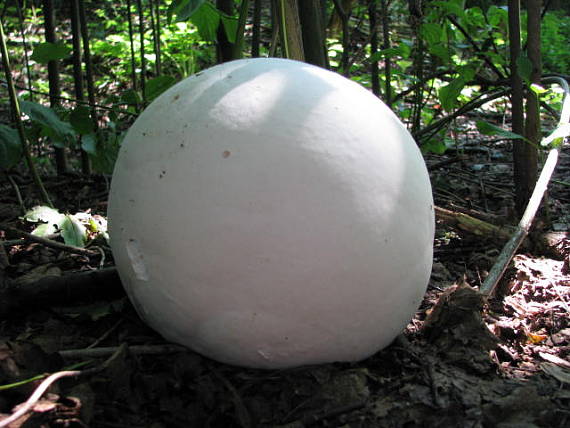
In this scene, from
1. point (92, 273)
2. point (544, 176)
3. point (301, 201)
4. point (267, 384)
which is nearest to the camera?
point (301, 201)

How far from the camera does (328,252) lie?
1482 millimetres

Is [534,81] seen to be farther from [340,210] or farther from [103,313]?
[103,313]

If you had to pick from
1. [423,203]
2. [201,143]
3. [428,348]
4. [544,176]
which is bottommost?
[428,348]

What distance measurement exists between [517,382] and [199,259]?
0.95 metres

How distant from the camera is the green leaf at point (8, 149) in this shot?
2.19 meters

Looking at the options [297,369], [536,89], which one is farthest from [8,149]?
[536,89]

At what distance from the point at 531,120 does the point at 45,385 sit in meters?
2.27

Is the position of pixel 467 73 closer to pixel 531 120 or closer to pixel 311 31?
pixel 531 120

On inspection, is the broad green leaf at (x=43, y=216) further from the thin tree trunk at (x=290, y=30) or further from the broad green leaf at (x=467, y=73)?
the broad green leaf at (x=467, y=73)

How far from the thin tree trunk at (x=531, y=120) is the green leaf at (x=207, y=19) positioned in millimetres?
1361

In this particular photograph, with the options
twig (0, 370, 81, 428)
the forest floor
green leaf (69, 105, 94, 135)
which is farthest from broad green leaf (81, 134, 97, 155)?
twig (0, 370, 81, 428)

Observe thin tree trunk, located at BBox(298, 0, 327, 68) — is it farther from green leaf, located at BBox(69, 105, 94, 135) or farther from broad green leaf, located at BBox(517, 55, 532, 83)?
green leaf, located at BBox(69, 105, 94, 135)

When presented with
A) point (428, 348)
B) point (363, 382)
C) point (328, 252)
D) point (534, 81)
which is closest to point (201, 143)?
point (328, 252)

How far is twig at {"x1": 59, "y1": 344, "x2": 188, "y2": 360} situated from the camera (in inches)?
63.9
